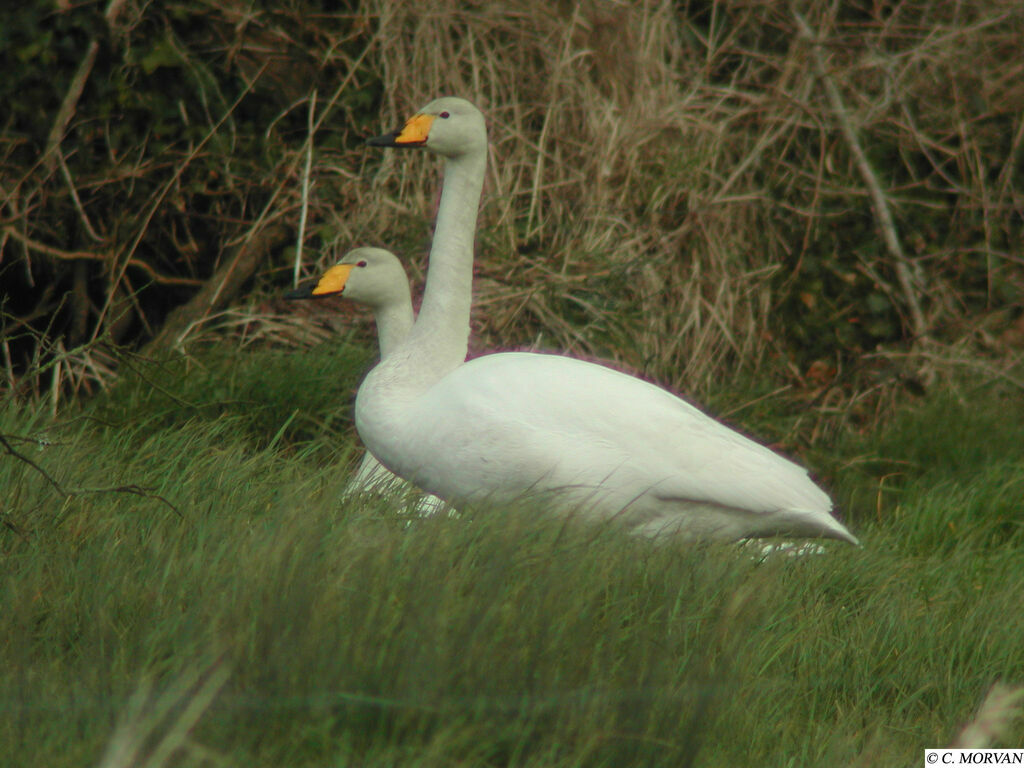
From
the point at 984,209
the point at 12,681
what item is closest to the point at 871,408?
the point at 984,209

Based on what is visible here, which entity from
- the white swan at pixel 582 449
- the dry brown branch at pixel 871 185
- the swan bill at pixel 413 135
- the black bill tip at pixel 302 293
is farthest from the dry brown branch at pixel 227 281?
the dry brown branch at pixel 871 185

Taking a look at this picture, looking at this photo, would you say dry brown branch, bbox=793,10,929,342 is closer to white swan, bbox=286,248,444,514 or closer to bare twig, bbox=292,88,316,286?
bare twig, bbox=292,88,316,286

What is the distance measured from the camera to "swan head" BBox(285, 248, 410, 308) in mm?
4562

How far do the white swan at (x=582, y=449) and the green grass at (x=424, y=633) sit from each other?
24cm

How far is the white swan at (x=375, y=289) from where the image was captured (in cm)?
456

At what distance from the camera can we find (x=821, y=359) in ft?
21.2

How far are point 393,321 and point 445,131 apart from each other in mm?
772

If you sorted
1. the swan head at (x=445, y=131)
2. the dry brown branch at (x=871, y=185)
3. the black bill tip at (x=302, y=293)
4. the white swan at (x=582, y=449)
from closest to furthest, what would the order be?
the white swan at (x=582, y=449), the swan head at (x=445, y=131), the black bill tip at (x=302, y=293), the dry brown branch at (x=871, y=185)

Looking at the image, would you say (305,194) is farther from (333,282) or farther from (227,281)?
(333,282)

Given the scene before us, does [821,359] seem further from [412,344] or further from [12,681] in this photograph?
[12,681]

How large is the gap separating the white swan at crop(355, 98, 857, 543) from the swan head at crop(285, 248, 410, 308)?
65 cm

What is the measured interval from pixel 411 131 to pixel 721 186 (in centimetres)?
239

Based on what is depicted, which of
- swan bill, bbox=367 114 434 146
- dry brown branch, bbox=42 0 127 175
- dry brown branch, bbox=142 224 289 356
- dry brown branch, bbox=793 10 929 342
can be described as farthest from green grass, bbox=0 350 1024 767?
dry brown branch, bbox=793 10 929 342

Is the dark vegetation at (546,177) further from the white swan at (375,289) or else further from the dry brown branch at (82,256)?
the white swan at (375,289)
